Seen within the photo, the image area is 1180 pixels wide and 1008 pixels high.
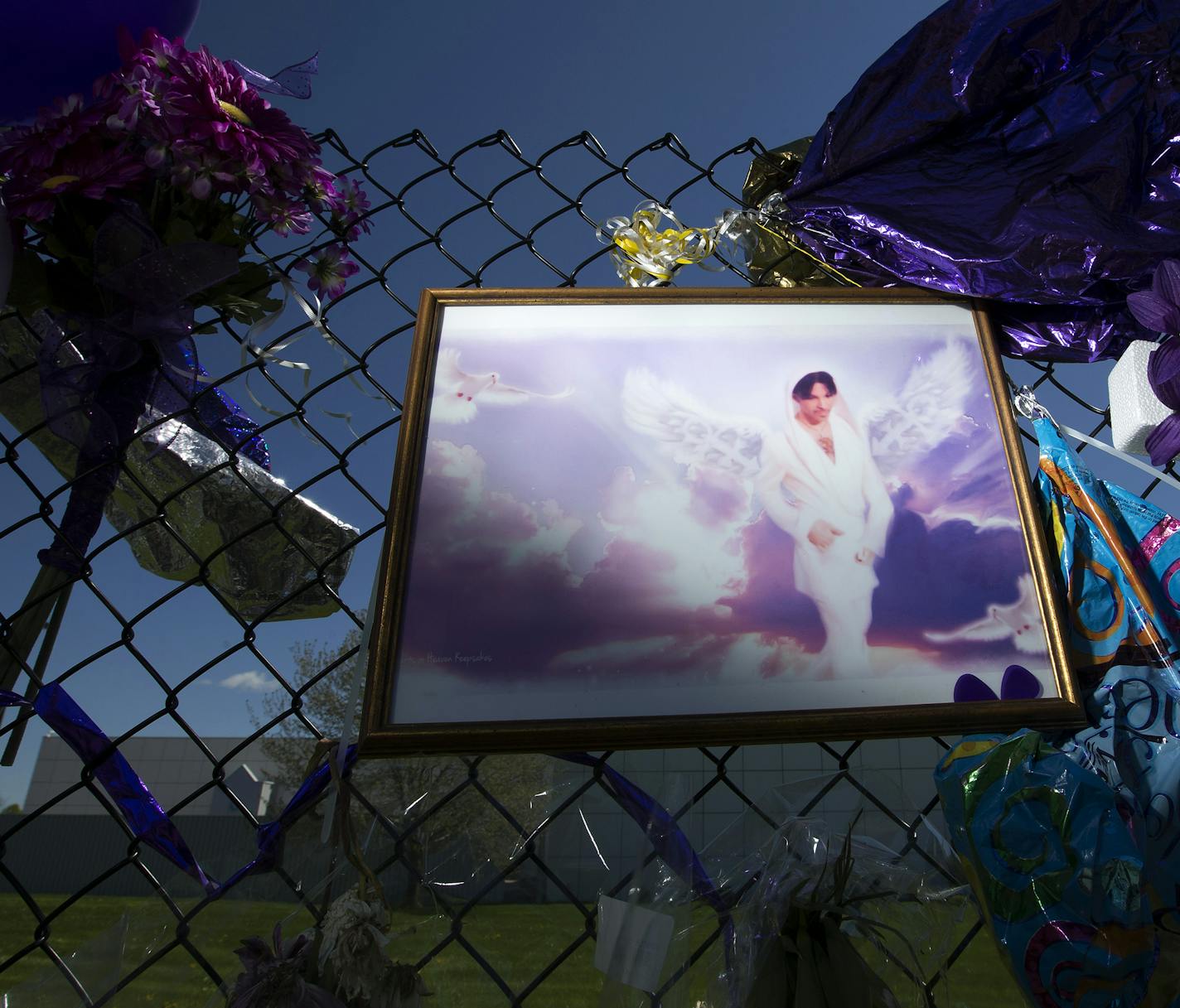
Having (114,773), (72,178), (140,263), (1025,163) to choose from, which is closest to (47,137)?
(72,178)

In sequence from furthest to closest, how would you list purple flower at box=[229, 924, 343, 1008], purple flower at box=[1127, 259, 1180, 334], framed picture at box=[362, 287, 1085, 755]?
purple flower at box=[1127, 259, 1180, 334], framed picture at box=[362, 287, 1085, 755], purple flower at box=[229, 924, 343, 1008]

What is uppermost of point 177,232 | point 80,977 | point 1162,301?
point 177,232

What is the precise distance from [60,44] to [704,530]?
857mm

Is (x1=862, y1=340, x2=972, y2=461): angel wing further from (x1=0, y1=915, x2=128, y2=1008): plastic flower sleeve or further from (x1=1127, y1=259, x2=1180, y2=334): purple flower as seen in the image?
(x1=0, y1=915, x2=128, y2=1008): plastic flower sleeve

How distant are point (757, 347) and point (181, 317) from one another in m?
0.62

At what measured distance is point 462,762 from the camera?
2.39 ft

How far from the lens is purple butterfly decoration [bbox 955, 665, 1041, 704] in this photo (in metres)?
0.69

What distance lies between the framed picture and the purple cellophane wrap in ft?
0.20

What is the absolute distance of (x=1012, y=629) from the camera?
0.73 metres

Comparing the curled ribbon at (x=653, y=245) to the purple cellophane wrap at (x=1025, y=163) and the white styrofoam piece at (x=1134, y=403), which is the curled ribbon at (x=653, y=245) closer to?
the purple cellophane wrap at (x=1025, y=163)

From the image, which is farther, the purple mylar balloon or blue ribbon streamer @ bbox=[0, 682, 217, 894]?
the purple mylar balloon

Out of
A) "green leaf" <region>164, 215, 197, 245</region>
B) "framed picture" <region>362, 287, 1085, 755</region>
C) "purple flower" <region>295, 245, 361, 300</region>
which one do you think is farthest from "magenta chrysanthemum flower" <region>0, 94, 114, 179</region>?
"framed picture" <region>362, 287, 1085, 755</region>

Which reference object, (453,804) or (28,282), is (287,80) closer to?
(28,282)

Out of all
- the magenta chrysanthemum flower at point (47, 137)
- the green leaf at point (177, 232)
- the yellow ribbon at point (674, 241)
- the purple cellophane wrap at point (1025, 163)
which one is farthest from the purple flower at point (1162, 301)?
the magenta chrysanthemum flower at point (47, 137)
